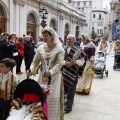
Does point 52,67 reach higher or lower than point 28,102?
higher

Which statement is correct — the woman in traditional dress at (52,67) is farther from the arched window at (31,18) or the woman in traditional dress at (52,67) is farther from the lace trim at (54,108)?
the arched window at (31,18)

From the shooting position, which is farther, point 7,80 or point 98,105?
point 98,105

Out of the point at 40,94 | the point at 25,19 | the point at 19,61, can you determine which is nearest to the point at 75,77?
the point at 40,94

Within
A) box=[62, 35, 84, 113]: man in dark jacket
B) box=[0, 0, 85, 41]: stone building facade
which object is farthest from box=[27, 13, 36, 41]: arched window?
box=[62, 35, 84, 113]: man in dark jacket

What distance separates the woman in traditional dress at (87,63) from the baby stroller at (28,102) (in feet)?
9.97

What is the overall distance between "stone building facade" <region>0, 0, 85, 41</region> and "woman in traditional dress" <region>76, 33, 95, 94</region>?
1205 centimetres

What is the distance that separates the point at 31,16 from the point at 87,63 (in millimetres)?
17023

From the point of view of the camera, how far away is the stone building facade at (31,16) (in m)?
17.4

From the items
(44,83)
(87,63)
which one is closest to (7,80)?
(44,83)

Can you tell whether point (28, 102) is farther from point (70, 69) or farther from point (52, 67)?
point (70, 69)

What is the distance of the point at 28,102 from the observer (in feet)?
9.64

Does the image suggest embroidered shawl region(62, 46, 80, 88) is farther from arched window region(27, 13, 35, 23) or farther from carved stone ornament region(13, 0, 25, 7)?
arched window region(27, 13, 35, 23)

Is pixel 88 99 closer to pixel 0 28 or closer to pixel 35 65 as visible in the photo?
pixel 35 65

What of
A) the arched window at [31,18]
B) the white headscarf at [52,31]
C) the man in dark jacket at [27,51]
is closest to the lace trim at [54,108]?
the white headscarf at [52,31]
